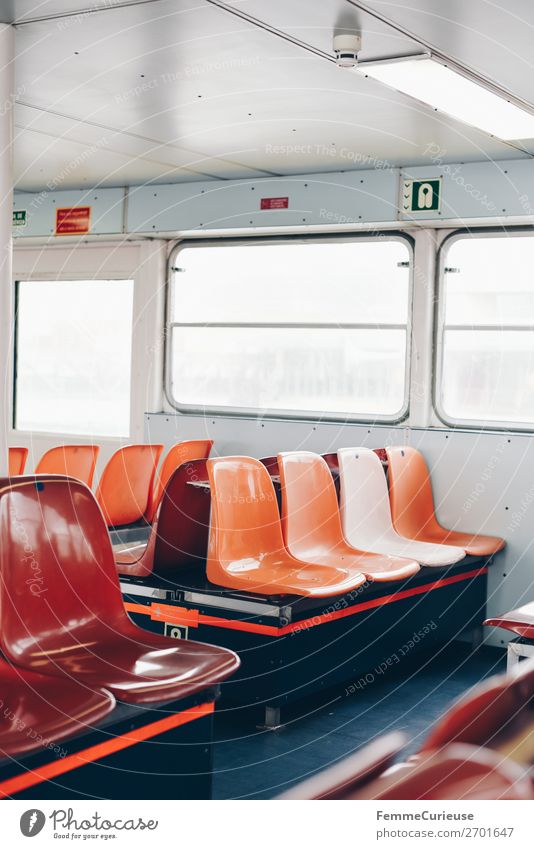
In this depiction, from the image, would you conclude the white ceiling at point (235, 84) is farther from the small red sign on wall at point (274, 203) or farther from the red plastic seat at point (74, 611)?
the red plastic seat at point (74, 611)

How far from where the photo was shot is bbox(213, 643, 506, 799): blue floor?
11.8ft

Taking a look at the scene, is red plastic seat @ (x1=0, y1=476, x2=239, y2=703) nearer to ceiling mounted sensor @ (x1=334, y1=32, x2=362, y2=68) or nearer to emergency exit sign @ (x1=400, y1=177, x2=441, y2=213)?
ceiling mounted sensor @ (x1=334, y1=32, x2=362, y2=68)

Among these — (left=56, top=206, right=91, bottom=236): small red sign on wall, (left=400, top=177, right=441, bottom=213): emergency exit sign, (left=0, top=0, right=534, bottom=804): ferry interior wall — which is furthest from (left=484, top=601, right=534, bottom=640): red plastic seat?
(left=56, top=206, right=91, bottom=236): small red sign on wall

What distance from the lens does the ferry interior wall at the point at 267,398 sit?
113 inches

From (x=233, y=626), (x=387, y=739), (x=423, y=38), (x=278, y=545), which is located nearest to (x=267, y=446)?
(x=278, y=545)

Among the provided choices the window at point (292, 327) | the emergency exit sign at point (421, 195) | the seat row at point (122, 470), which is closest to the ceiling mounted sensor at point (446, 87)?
the emergency exit sign at point (421, 195)

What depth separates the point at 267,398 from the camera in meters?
6.88

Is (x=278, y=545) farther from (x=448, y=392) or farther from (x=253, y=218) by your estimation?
(x=253, y=218)

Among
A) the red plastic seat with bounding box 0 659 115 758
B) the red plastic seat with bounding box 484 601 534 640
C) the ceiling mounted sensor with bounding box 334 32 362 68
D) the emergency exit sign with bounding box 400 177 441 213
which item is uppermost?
the ceiling mounted sensor with bounding box 334 32 362 68

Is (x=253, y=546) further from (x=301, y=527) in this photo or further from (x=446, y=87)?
(x=446, y=87)

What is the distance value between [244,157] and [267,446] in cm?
184

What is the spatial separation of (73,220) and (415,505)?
3.32 metres

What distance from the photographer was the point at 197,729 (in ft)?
9.66

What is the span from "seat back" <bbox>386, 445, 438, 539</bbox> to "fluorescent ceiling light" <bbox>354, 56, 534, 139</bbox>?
1936 mm
